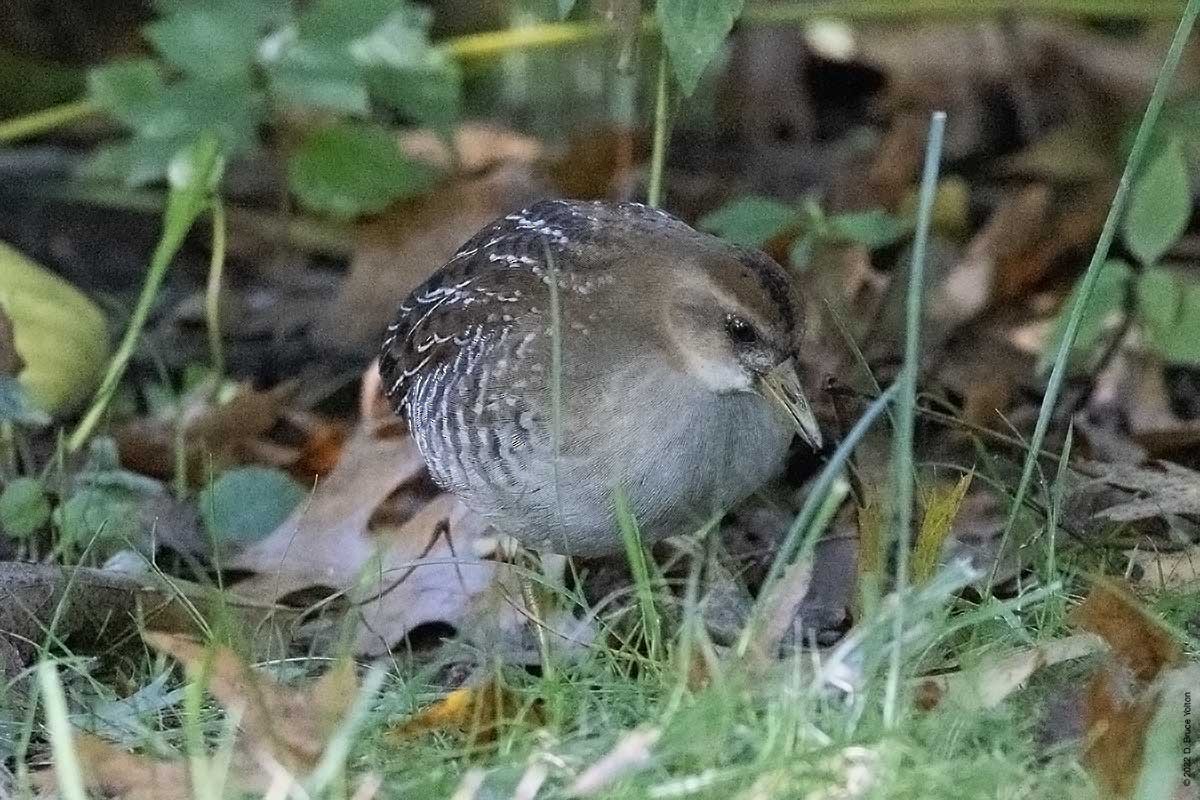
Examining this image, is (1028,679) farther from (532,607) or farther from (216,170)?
(216,170)

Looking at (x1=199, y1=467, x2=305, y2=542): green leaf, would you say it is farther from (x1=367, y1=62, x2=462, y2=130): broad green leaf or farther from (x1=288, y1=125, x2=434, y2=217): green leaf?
(x1=367, y1=62, x2=462, y2=130): broad green leaf

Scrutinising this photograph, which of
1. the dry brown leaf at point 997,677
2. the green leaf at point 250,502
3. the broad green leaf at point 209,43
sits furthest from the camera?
the broad green leaf at point 209,43

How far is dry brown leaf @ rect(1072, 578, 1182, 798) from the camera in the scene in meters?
2.54

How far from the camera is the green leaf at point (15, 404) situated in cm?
390

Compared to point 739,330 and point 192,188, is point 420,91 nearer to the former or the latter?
point 192,188

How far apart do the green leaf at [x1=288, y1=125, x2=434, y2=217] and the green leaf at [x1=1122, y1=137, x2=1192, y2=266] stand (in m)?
2.24

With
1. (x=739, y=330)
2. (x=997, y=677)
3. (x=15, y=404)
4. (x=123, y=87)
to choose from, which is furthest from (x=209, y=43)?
(x=997, y=677)

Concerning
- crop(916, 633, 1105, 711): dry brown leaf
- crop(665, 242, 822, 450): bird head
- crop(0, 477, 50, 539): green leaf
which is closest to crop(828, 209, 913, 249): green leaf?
crop(665, 242, 822, 450): bird head

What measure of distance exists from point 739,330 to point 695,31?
61 cm

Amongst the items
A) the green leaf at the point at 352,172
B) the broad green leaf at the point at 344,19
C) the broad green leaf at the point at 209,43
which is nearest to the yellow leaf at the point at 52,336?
the broad green leaf at the point at 209,43

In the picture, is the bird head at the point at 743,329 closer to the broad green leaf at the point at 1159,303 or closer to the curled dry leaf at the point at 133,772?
the curled dry leaf at the point at 133,772

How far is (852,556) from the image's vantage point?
→ 3730 millimetres

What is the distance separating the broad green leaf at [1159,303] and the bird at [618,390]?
1.43m

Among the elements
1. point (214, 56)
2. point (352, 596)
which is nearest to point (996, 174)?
point (214, 56)
